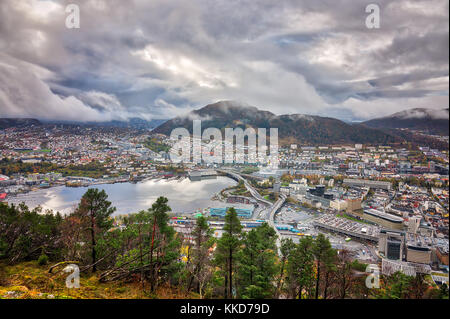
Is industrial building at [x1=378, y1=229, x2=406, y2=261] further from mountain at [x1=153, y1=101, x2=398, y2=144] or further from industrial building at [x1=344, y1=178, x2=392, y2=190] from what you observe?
mountain at [x1=153, y1=101, x2=398, y2=144]

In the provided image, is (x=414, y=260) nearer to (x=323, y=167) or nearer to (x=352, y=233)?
(x=352, y=233)

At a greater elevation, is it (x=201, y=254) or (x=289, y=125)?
(x=289, y=125)

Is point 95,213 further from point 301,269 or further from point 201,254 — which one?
point 301,269

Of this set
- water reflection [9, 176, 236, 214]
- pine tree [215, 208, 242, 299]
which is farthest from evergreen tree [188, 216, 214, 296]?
water reflection [9, 176, 236, 214]

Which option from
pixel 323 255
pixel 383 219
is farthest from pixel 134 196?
pixel 383 219

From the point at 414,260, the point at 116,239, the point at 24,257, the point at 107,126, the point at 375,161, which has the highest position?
the point at 107,126
